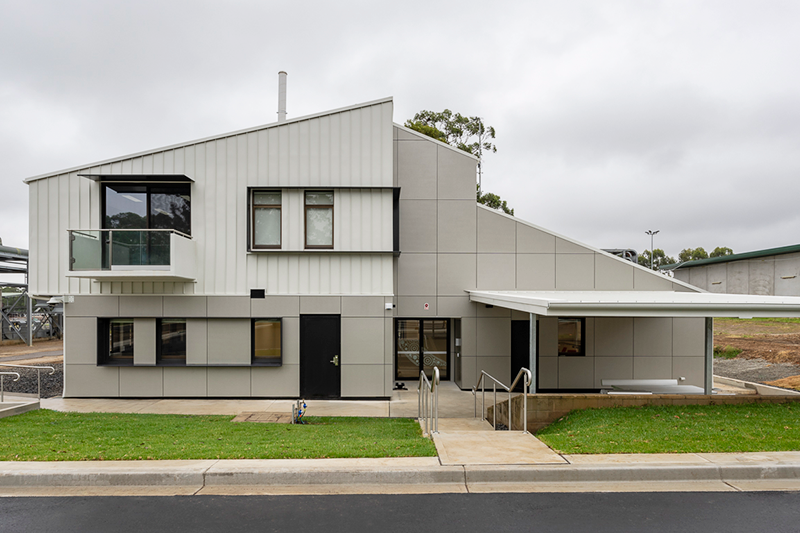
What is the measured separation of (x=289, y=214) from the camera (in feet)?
41.1

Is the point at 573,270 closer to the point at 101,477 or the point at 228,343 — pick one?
the point at 228,343

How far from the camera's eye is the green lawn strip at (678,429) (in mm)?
6738

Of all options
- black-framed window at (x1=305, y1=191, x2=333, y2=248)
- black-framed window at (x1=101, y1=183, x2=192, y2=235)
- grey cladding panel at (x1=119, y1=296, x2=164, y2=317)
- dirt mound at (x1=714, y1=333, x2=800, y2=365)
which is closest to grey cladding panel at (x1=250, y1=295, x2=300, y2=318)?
black-framed window at (x1=305, y1=191, x2=333, y2=248)

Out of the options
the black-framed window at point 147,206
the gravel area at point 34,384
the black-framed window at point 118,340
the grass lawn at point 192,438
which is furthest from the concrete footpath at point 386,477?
the gravel area at point 34,384

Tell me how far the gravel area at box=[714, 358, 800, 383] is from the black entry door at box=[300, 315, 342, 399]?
49.5 ft

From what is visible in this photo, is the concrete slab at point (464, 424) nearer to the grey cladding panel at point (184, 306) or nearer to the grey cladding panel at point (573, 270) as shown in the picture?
the grey cladding panel at point (573, 270)

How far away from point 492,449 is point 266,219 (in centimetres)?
888

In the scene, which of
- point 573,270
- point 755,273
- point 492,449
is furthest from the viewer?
point 755,273

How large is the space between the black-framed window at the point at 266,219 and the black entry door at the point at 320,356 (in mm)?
2359

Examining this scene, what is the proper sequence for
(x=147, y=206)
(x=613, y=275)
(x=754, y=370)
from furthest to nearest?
(x=754, y=370) → (x=613, y=275) → (x=147, y=206)

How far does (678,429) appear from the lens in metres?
7.60

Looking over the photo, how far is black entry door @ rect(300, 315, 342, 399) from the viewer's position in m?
12.5

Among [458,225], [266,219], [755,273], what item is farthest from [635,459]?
[755,273]

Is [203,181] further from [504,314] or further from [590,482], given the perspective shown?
[590,482]
